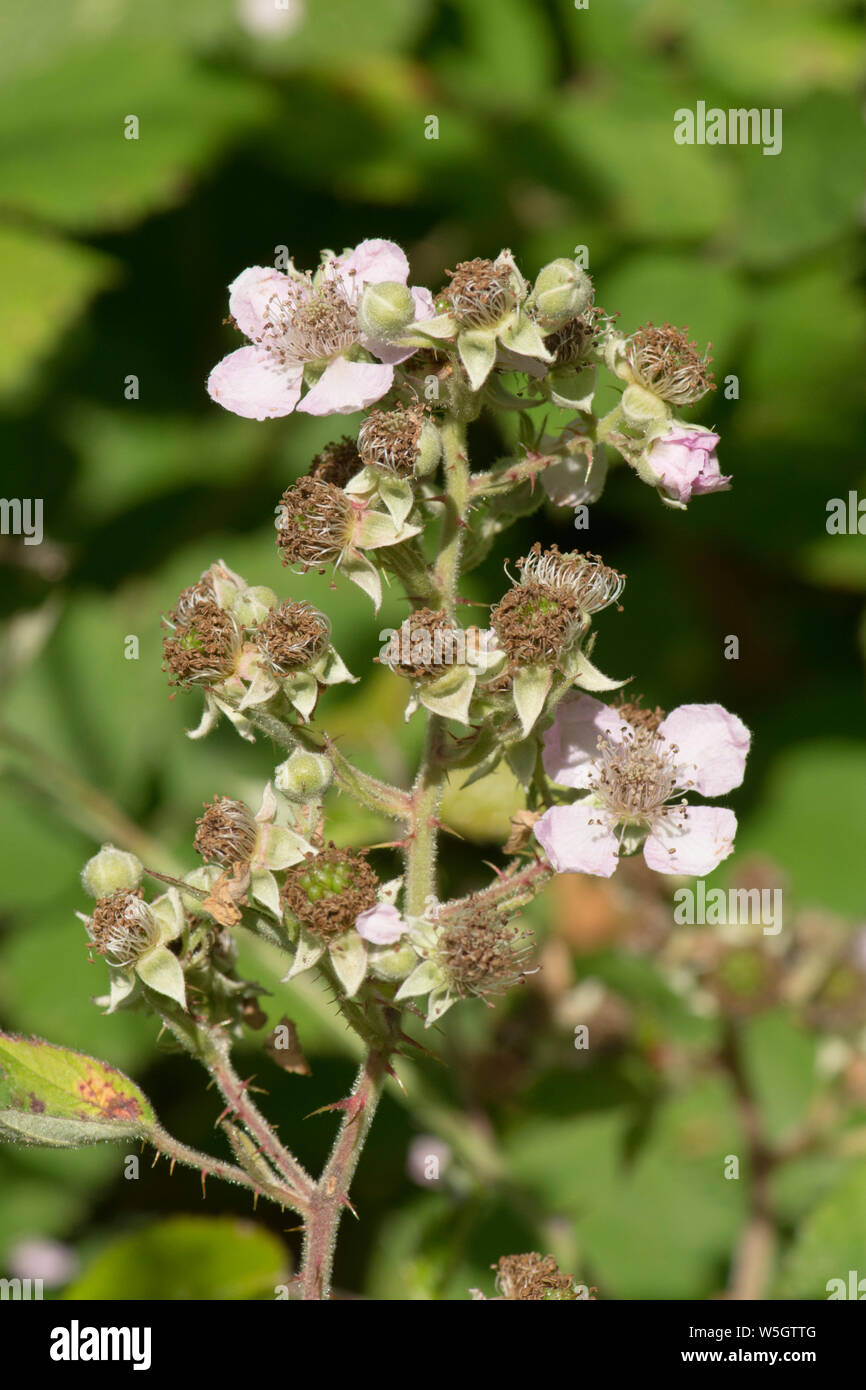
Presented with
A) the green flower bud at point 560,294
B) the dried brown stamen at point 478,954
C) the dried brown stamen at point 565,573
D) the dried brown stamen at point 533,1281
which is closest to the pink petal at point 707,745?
the dried brown stamen at point 565,573

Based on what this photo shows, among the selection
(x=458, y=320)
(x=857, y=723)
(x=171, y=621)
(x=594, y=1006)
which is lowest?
(x=594, y=1006)

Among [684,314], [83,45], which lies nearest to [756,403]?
[684,314]

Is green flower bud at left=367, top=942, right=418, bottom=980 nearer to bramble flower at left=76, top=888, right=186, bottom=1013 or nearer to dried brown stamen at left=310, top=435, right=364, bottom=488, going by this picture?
bramble flower at left=76, top=888, right=186, bottom=1013

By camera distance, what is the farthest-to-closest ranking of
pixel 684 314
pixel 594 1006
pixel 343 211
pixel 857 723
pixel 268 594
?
pixel 343 211, pixel 857 723, pixel 684 314, pixel 594 1006, pixel 268 594

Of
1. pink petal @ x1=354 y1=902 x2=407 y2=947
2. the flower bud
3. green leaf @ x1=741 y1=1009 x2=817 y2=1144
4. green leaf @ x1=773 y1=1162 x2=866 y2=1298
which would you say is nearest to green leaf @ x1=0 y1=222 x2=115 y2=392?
the flower bud

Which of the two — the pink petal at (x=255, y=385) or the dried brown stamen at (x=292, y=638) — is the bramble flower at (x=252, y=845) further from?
the pink petal at (x=255, y=385)

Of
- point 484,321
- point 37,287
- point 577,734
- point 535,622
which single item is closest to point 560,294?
point 484,321

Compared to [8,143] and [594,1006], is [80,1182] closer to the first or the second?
[594,1006]
